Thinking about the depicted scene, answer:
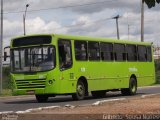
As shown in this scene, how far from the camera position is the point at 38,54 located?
23.2 m

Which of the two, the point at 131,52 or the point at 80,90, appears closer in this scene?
the point at 80,90

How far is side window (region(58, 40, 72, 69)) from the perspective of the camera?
23.2 meters

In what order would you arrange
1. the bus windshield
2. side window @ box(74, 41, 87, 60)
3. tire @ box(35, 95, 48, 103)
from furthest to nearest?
1. tire @ box(35, 95, 48, 103)
2. side window @ box(74, 41, 87, 60)
3. the bus windshield

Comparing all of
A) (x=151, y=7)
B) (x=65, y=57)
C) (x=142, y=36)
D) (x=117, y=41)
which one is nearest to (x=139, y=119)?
(x=151, y=7)

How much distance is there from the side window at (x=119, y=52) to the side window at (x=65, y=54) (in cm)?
467

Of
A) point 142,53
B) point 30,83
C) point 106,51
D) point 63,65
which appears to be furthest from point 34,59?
point 142,53

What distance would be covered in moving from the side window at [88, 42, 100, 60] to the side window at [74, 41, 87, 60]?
0.37 m

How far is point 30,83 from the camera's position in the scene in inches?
924

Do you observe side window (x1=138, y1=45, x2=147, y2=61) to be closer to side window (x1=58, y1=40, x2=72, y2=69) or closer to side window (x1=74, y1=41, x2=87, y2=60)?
side window (x1=74, y1=41, x2=87, y2=60)

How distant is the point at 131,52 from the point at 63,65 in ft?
23.0

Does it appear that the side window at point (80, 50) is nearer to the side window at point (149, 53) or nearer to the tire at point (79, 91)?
the tire at point (79, 91)

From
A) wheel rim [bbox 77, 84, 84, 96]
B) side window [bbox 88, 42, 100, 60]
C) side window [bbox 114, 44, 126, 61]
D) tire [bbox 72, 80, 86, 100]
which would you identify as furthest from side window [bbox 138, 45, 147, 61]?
wheel rim [bbox 77, 84, 84, 96]

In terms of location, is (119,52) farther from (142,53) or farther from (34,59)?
(34,59)

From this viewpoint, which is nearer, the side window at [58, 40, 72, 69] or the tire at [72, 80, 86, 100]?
the side window at [58, 40, 72, 69]
